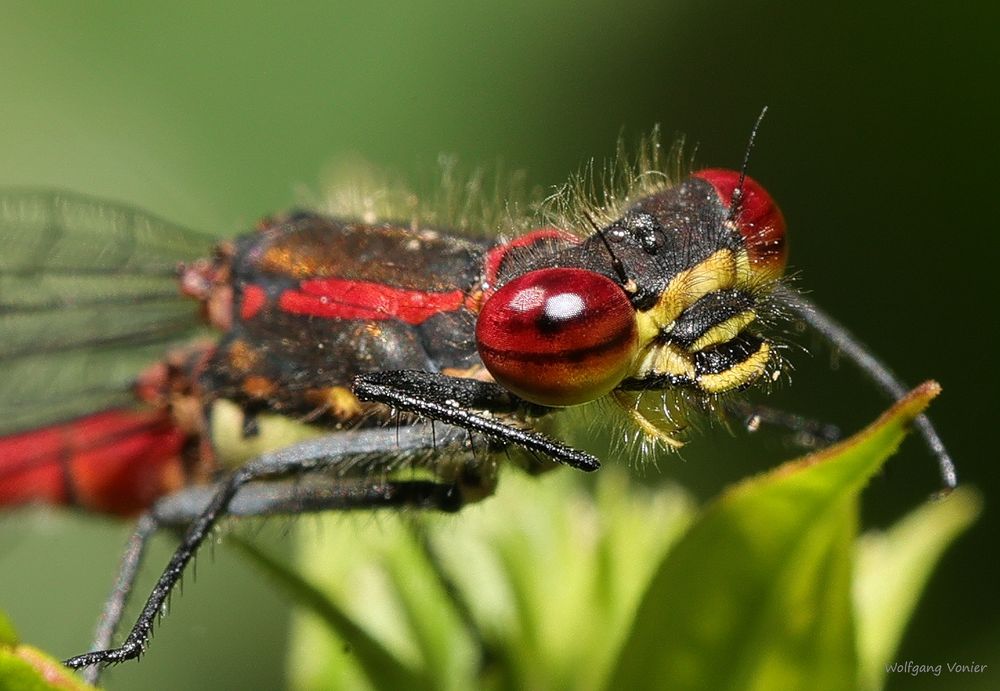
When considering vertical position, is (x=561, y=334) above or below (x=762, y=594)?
above

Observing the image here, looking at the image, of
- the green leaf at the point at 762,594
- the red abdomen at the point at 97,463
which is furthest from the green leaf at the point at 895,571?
the red abdomen at the point at 97,463

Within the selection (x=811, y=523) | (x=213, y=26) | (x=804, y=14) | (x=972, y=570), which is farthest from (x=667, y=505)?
(x=213, y=26)

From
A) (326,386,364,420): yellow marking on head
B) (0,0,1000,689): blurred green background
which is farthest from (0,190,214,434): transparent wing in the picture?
(326,386,364,420): yellow marking on head

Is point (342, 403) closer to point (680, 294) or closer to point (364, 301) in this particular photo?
point (364, 301)

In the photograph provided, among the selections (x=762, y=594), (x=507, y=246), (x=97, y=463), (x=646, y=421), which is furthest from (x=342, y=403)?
(x=97, y=463)

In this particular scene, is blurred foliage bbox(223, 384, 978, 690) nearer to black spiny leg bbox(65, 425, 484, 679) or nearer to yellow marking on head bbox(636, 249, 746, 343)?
black spiny leg bbox(65, 425, 484, 679)

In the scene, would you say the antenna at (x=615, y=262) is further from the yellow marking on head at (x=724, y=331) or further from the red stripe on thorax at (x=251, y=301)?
the red stripe on thorax at (x=251, y=301)

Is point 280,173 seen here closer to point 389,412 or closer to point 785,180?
point 785,180
